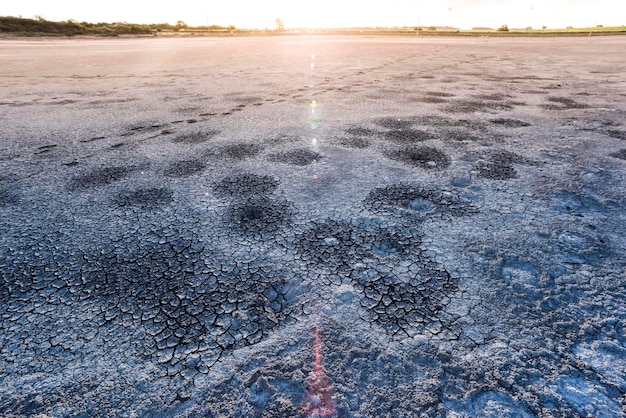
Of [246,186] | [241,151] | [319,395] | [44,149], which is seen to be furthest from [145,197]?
[319,395]

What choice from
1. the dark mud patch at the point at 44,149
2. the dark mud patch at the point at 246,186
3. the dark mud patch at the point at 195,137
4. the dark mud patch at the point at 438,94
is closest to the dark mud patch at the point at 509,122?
the dark mud patch at the point at 438,94

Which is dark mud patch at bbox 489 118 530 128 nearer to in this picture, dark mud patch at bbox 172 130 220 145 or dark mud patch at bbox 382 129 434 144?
dark mud patch at bbox 382 129 434 144

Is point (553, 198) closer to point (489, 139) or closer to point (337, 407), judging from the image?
point (489, 139)

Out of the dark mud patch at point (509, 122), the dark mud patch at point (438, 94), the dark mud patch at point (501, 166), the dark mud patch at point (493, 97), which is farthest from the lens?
the dark mud patch at point (438, 94)

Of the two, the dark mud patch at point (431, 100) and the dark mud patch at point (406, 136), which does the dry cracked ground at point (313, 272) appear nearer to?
the dark mud patch at point (406, 136)

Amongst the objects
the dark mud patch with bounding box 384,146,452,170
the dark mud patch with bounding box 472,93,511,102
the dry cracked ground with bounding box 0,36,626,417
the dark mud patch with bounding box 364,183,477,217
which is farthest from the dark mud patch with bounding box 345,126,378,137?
the dark mud patch with bounding box 472,93,511,102

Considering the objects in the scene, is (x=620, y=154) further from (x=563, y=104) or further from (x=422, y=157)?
(x=563, y=104)
